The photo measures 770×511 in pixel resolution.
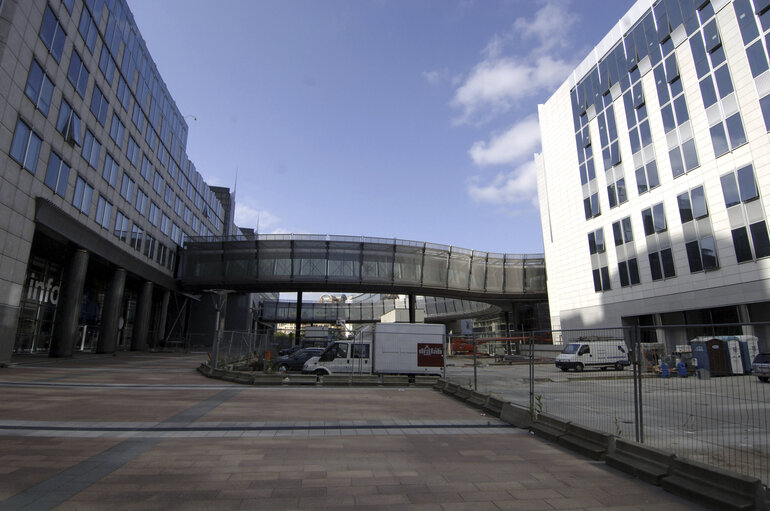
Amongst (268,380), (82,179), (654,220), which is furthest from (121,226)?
(654,220)

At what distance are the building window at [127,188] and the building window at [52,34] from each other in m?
12.9

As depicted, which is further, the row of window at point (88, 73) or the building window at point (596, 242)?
the building window at point (596, 242)

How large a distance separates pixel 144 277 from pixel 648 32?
5132 centimetres

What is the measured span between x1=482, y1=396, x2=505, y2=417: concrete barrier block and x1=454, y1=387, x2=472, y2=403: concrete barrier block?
5.26ft

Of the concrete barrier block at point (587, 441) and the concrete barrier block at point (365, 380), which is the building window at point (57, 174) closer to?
the concrete barrier block at point (365, 380)

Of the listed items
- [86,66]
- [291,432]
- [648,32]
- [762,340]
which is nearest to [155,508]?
[291,432]

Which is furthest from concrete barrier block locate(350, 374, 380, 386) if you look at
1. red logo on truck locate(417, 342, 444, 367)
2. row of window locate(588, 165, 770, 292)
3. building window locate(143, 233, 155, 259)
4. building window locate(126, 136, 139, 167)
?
building window locate(143, 233, 155, 259)

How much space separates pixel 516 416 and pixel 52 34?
31850 millimetres

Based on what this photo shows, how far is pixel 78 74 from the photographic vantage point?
89.9 feet

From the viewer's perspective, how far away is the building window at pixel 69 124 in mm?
25628

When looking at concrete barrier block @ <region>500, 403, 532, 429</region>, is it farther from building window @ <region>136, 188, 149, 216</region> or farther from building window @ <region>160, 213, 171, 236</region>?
building window @ <region>160, 213, 171, 236</region>

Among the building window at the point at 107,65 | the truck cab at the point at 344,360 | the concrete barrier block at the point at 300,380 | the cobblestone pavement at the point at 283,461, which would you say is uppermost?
the building window at the point at 107,65

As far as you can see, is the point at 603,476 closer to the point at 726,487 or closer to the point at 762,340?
the point at 726,487

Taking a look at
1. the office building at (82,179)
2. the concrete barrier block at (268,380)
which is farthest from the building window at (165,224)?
the concrete barrier block at (268,380)
